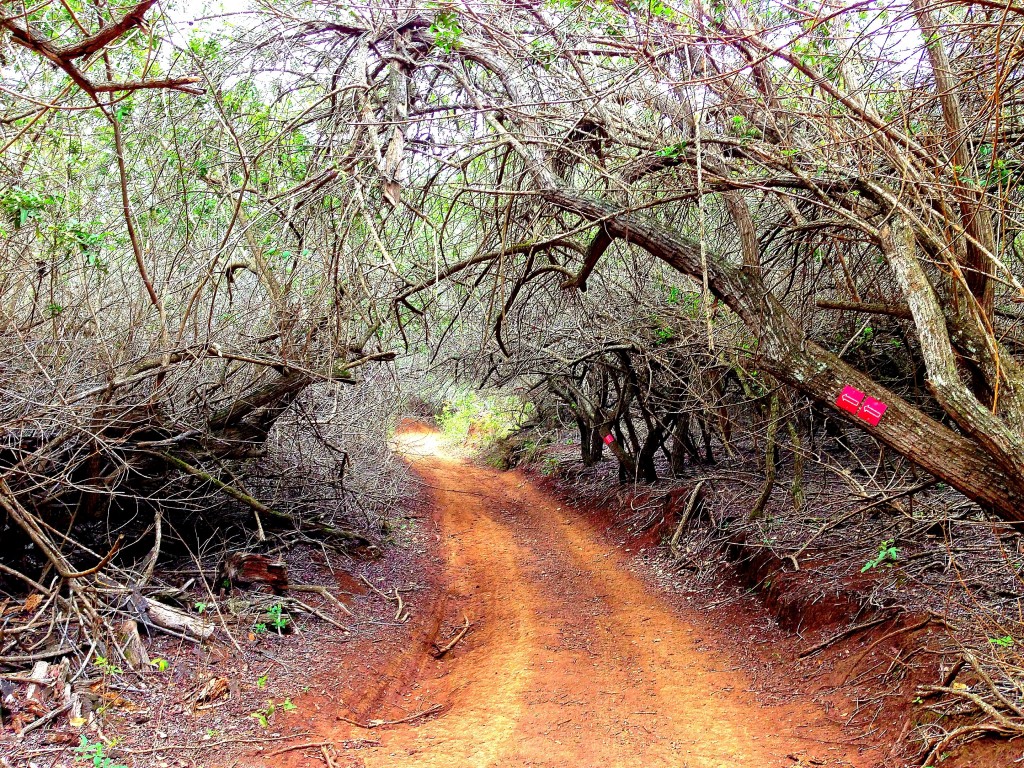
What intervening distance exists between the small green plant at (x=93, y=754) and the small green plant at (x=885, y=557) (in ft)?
19.8

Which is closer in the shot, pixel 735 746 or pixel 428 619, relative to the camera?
pixel 735 746

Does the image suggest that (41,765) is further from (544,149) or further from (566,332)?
(566,332)

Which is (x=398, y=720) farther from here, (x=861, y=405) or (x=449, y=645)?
(x=861, y=405)

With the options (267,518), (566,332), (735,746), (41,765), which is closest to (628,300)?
(566,332)

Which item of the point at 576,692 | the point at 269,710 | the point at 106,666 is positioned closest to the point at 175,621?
the point at 106,666

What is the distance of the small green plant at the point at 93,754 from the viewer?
4344 mm

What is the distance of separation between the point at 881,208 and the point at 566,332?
7152 mm

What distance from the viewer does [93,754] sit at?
4.45m

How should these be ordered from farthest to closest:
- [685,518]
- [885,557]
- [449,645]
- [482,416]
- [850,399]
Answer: [482,416]
[685,518]
[449,645]
[885,557]
[850,399]

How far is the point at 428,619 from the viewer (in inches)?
337

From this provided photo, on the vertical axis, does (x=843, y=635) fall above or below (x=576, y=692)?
above

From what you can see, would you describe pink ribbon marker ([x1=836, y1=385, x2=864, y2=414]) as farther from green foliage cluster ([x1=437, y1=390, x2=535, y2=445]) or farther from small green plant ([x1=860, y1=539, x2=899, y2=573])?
green foliage cluster ([x1=437, y1=390, x2=535, y2=445])

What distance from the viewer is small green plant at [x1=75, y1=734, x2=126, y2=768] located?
4344 millimetres

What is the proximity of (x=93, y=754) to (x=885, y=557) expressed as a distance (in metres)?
Answer: 6.62
